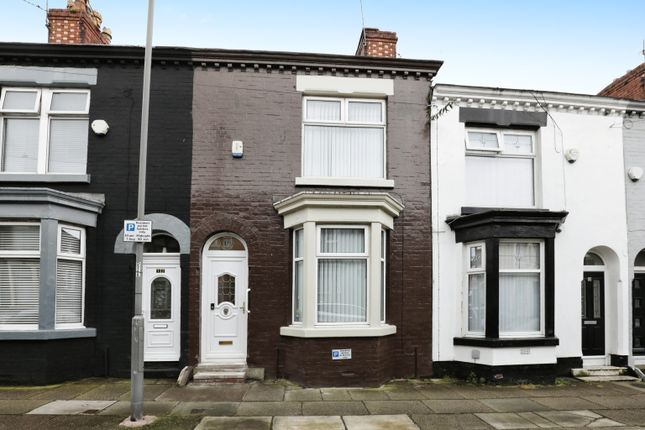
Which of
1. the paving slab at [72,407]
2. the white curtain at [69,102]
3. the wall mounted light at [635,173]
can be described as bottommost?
the paving slab at [72,407]

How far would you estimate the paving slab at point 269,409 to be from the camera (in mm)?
7797

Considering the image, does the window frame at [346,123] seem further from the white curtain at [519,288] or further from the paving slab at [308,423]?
the paving slab at [308,423]

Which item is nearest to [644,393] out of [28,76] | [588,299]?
[588,299]

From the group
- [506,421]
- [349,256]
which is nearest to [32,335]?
[349,256]

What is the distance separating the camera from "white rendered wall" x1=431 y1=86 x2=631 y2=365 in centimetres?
1078

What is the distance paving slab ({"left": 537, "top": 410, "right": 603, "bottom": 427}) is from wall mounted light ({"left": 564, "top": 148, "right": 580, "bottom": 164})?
18.5 ft

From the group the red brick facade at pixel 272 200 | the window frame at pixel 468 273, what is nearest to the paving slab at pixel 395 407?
the red brick facade at pixel 272 200

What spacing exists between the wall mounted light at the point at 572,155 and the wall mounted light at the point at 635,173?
4.47 ft

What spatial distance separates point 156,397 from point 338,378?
3.24 meters

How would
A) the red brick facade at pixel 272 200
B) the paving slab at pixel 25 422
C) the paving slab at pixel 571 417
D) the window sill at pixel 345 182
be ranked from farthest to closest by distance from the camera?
the window sill at pixel 345 182, the red brick facade at pixel 272 200, the paving slab at pixel 571 417, the paving slab at pixel 25 422

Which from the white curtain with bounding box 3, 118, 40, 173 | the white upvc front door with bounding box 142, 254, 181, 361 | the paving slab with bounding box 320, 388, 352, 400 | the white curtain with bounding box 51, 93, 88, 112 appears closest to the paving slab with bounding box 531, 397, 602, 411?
the paving slab with bounding box 320, 388, 352, 400

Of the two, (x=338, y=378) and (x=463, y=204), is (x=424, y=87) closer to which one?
(x=463, y=204)

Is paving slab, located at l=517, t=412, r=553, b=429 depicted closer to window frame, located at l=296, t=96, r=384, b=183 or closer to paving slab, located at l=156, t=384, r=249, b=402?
paving slab, located at l=156, t=384, r=249, b=402

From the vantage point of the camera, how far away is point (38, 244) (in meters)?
9.55
